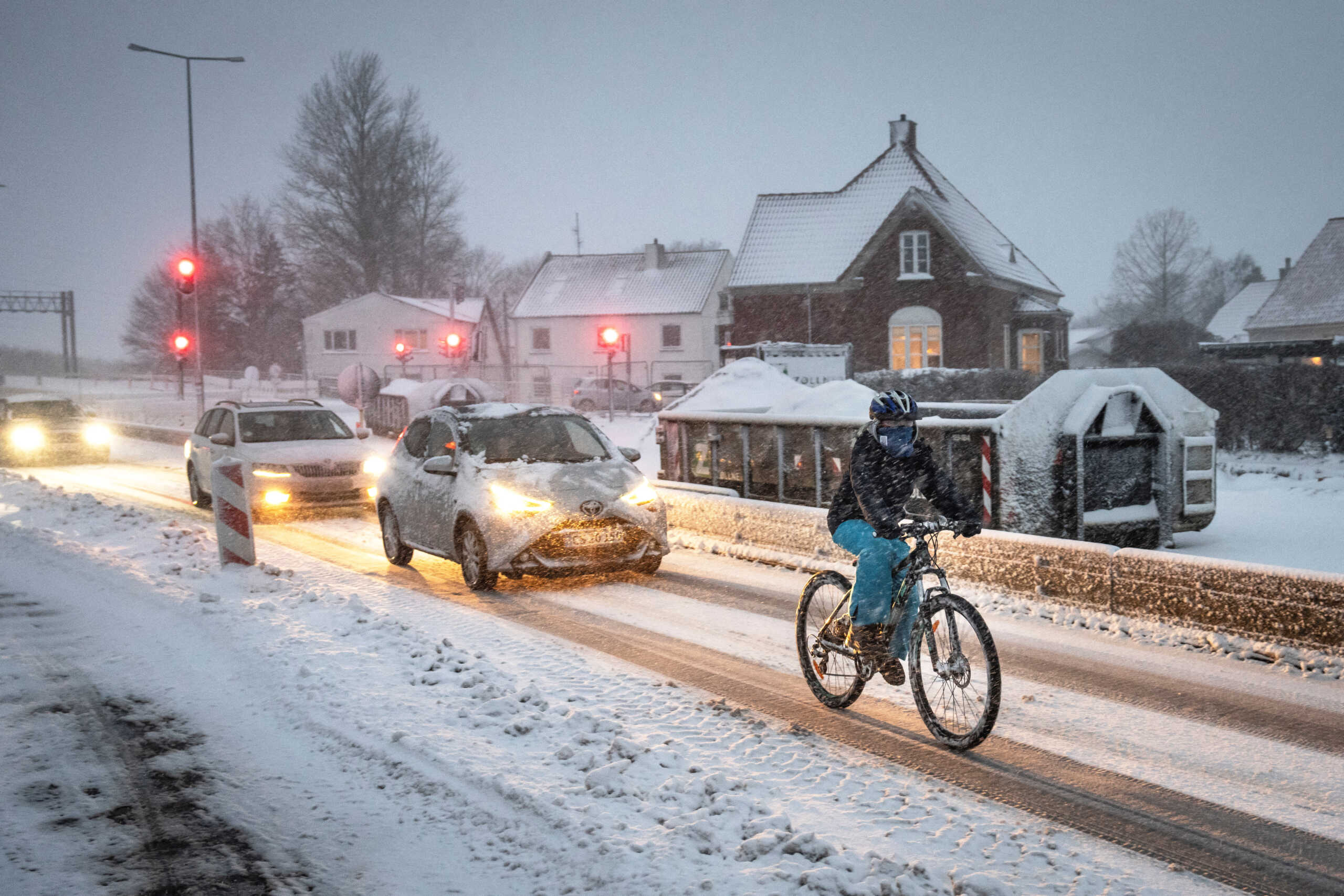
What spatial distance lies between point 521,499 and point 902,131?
37.9 metres

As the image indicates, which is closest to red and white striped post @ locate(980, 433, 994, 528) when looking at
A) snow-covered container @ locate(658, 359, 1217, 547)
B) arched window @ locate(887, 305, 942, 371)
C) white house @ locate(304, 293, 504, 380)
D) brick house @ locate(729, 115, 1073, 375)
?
snow-covered container @ locate(658, 359, 1217, 547)

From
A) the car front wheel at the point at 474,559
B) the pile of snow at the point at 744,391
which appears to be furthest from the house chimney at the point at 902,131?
the car front wheel at the point at 474,559

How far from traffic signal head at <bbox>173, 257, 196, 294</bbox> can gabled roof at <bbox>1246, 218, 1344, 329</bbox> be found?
41.8m

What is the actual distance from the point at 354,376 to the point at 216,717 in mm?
27743

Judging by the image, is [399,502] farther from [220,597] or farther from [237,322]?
[237,322]

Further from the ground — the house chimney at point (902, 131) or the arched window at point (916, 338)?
the house chimney at point (902, 131)

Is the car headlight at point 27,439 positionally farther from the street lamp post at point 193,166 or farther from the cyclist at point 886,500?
the cyclist at point 886,500

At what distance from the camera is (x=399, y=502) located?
1097 centimetres

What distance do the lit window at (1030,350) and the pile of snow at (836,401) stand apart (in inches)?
1079

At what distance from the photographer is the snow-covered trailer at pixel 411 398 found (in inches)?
1249

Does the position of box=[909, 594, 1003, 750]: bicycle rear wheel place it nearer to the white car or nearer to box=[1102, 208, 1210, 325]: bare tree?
the white car

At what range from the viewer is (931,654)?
546cm

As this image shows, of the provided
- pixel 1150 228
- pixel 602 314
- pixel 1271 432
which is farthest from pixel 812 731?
pixel 1150 228

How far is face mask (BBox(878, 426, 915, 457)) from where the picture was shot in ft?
18.2
